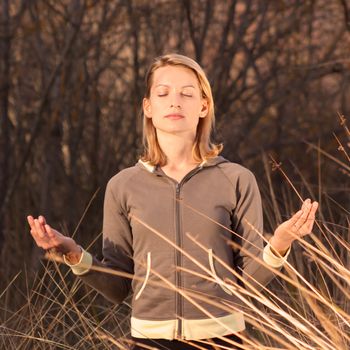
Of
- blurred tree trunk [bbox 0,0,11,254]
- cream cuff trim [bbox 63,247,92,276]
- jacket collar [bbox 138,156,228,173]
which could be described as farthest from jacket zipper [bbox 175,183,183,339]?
blurred tree trunk [bbox 0,0,11,254]

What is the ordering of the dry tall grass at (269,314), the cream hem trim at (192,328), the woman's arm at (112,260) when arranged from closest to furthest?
the dry tall grass at (269,314) < the cream hem trim at (192,328) < the woman's arm at (112,260)

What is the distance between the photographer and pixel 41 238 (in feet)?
8.09

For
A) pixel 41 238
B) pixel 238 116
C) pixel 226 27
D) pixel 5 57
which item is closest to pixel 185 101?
pixel 41 238

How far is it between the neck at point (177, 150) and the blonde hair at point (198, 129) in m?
0.01

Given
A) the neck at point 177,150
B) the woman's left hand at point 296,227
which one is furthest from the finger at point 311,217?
the neck at point 177,150

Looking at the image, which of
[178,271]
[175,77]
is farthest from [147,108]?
[178,271]

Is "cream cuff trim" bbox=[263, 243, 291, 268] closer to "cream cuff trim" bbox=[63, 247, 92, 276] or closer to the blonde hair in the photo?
the blonde hair

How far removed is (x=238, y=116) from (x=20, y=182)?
64.8 inches

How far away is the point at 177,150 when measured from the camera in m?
2.76

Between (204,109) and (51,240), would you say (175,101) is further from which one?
(51,240)

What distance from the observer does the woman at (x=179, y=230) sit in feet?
8.55

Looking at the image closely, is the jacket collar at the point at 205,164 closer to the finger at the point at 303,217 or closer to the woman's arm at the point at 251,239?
the woman's arm at the point at 251,239

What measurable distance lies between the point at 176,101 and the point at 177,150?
134 mm

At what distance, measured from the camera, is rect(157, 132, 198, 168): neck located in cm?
276
